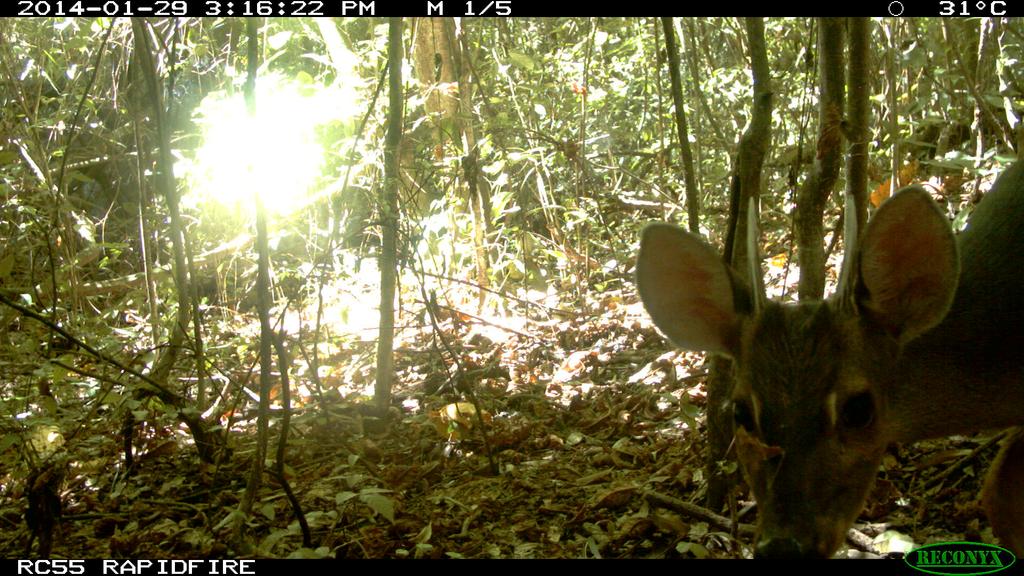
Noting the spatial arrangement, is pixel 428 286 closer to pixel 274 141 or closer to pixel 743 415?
pixel 274 141

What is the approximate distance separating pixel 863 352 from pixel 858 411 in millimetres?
170


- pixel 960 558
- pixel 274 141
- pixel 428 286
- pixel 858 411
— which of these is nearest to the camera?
pixel 858 411

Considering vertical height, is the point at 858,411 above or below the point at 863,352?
below

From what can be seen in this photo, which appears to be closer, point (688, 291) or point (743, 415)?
point (743, 415)

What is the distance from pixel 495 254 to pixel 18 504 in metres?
3.73

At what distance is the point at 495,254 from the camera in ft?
20.7

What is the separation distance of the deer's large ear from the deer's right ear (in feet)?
1.21

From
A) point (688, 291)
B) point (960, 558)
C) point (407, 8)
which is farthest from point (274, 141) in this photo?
point (960, 558)

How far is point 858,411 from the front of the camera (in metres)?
2.16

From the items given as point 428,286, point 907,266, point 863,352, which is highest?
point 428,286

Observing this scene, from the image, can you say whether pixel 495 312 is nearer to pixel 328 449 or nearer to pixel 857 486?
pixel 328 449

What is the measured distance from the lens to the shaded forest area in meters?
2.88

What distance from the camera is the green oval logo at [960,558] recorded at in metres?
2.27

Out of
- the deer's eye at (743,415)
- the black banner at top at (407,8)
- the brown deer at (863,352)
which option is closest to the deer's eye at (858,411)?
the brown deer at (863,352)
